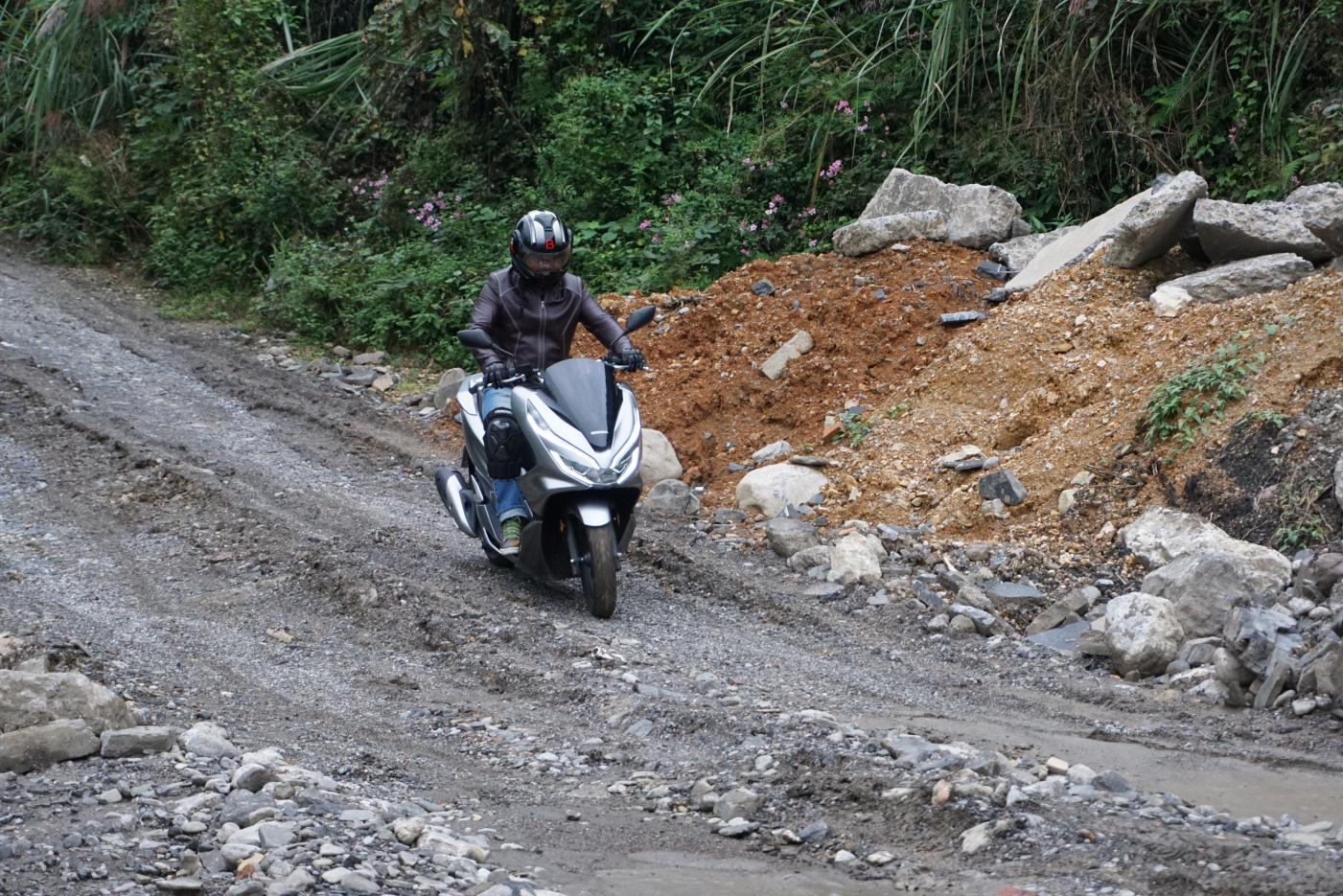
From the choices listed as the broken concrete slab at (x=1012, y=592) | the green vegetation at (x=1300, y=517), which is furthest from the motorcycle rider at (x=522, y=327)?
the green vegetation at (x=1300, y=517)

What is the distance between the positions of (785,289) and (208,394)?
4.67 metres

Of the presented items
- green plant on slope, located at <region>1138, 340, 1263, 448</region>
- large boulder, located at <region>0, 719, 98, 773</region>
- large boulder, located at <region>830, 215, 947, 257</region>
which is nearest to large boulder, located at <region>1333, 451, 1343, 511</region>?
green plant on slope, located at <region>1138, 340, 1263, 448</region>

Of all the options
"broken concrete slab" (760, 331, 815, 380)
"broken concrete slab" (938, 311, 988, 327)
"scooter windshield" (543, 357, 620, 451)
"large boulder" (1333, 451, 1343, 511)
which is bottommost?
"broken concrete slab" (760, 331, 815, 380)

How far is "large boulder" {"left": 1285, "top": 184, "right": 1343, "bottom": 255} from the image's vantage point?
8359mm

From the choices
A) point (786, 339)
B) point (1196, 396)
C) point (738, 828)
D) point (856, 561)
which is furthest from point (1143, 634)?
point (786, 339)

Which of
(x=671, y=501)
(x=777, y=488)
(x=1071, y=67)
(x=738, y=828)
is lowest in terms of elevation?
(x=671, y=501)

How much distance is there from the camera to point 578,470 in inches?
248

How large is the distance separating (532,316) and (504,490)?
87 centimetres

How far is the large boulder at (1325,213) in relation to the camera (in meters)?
8.36

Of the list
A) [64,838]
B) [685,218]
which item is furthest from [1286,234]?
[64,838]

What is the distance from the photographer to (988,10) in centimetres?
1188

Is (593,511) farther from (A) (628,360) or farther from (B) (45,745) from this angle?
(B) (45,745)

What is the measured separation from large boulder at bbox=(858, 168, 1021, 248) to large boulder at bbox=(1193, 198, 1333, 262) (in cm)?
207

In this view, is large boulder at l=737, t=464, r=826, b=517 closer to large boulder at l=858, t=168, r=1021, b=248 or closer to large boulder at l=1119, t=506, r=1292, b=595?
large boulder at l=1119, t=506, r=1292, b=595
